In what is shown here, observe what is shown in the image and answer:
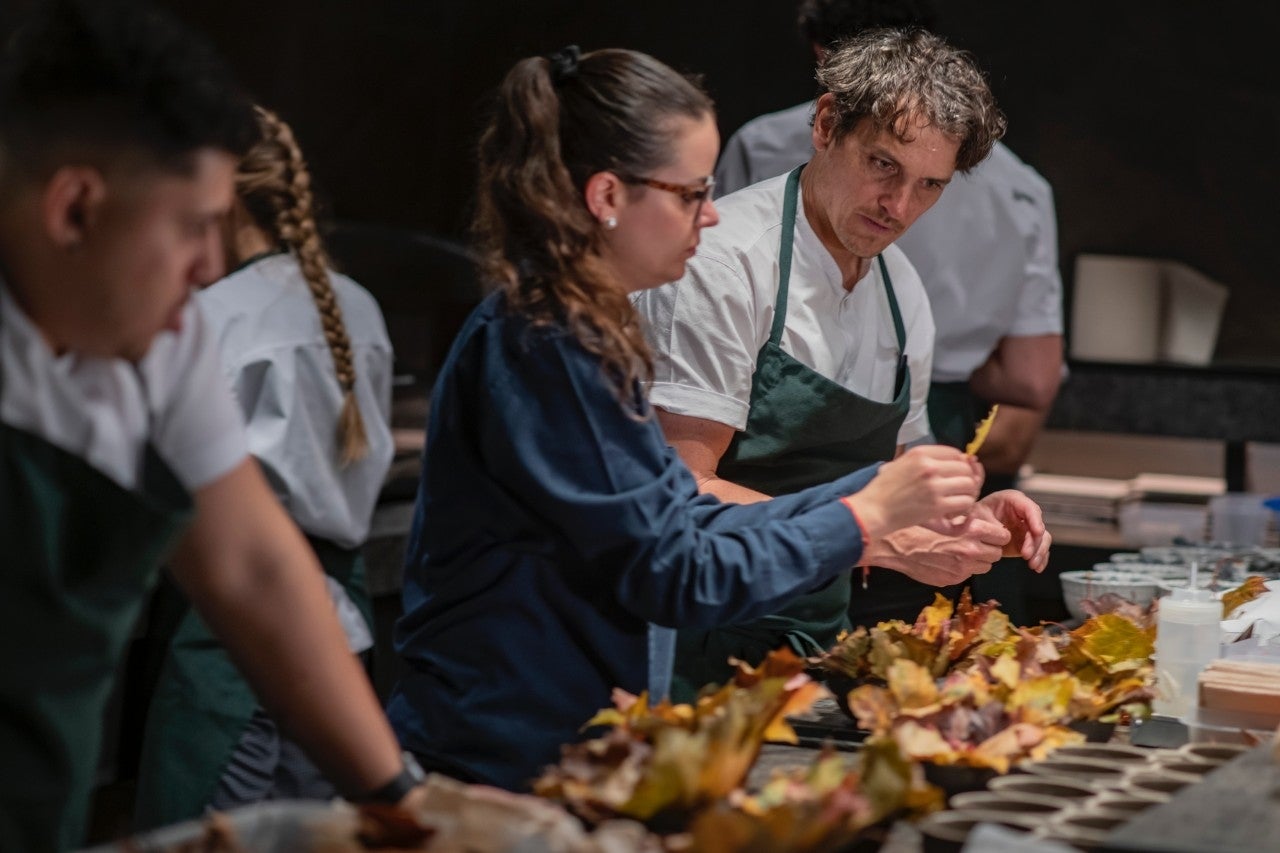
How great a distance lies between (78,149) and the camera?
4.11 feet

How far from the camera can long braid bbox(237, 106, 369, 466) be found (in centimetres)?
280

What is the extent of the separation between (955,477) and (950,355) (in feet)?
6.34

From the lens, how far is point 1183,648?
2.05m

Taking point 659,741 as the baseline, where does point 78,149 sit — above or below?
above

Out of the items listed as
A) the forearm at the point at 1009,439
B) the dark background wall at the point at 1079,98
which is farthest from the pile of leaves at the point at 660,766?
the dark background wall at the point at 1079,98

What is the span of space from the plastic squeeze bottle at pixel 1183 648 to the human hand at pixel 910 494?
1.20 feet

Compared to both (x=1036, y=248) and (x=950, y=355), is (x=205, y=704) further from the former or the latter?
(x=1036, y=248)

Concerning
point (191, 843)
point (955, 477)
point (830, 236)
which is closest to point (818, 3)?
point (830, 236)

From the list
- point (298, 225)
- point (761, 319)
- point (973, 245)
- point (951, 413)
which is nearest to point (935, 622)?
point (761, 319)

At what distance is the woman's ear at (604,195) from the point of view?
181 cm

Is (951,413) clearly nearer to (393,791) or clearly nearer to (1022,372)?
(1022,372)

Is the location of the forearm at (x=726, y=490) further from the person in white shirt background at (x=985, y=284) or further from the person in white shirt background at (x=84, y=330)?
the person in white shirt background at (x=985, y=284)

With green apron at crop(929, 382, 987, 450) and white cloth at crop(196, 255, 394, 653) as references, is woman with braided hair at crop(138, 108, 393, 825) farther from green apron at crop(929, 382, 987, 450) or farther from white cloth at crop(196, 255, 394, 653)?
green apron at crop(929, 382, 987, 450)

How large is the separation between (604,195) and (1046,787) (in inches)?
29.9
